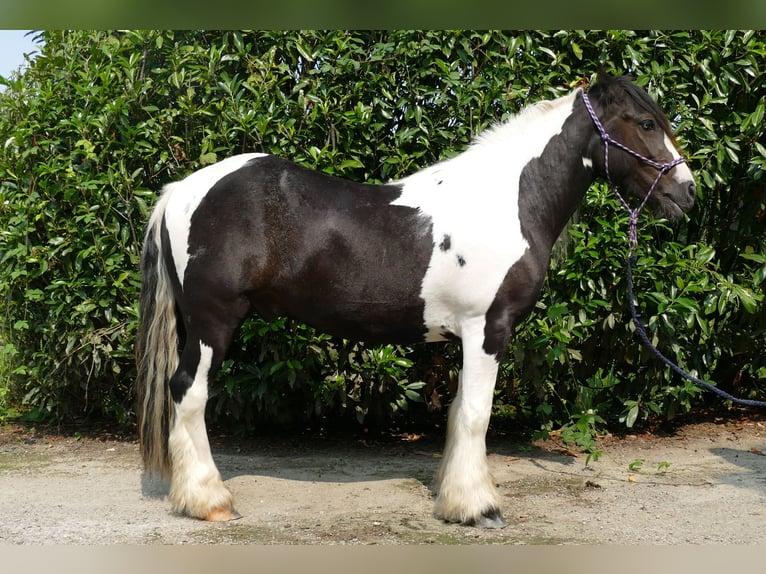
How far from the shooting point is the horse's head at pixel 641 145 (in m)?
4.09

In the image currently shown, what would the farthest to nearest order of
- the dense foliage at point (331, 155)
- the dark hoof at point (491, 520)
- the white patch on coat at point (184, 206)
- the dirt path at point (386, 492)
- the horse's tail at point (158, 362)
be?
the dense foliage at point (331, 155)
the horse's tail at point (158, 362)
the white patch on coat at point (184, 206)
the dark hoof at point (491, 520)
the dirt path at point (386, 492)

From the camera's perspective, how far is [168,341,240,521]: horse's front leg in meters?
4.07

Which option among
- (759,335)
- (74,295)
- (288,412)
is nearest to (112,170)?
(74,295)

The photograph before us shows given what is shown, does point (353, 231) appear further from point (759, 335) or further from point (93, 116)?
point (759, 335)

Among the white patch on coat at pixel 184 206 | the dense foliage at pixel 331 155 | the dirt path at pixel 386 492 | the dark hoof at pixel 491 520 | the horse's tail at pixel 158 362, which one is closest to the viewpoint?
the dirt path at pixel 386 492

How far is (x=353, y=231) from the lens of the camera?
4113mm

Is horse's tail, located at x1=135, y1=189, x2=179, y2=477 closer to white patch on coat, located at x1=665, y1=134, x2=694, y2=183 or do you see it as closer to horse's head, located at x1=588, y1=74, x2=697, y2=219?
horse's head, located at x1=588, y1=74, x2=697, y2=219

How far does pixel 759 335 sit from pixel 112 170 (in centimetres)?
520

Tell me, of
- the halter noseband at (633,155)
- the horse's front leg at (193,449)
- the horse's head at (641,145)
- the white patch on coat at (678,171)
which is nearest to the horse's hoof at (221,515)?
the horse's front leg at (193,449)

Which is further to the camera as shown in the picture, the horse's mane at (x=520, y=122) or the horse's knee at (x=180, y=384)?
the horse's mane at (x=520, y=122)

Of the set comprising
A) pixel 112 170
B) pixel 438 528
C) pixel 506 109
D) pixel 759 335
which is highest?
pixel 506 109

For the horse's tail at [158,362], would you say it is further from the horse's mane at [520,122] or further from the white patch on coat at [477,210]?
the horse's mane at [520,122]

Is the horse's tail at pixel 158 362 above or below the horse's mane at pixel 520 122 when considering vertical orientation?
below

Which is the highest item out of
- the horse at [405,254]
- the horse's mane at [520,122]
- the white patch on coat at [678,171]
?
the horse's mane at [520,122]
